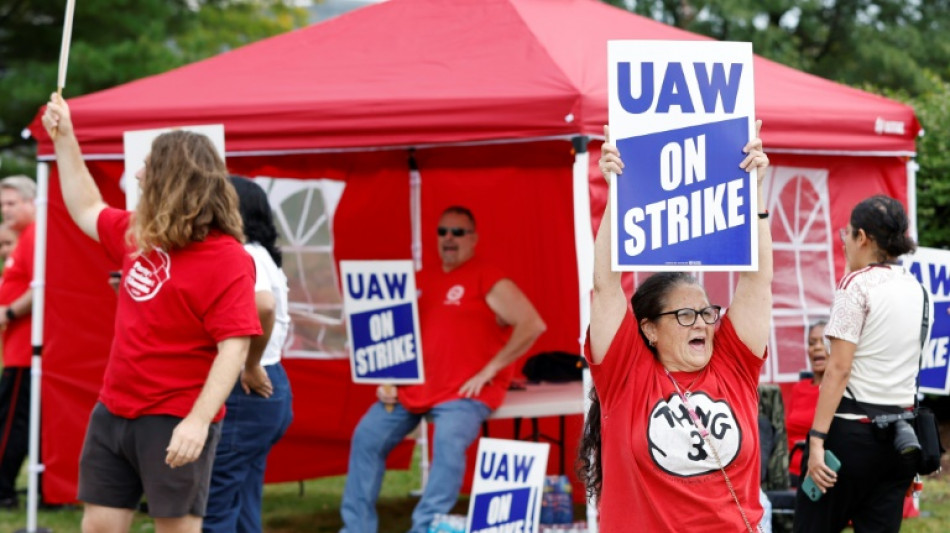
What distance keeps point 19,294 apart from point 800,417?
14.9 feet

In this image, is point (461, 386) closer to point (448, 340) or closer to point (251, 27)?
point (448, 340)

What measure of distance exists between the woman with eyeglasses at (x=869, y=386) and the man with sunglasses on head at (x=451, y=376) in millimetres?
2214

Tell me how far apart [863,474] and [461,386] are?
2.55m

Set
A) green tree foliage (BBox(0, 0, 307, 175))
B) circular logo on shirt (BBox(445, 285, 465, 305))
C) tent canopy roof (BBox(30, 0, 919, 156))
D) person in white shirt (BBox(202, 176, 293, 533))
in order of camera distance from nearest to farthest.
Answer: person in white shirt (BBox(202, 176, 293, 533)) < tent canopy roof (BBox(30, 0, 919, 156)) < circular logo on shirt (BBox(445, 285, 465, 305)) < green tree foliage (BBox(0, 0, 307, 175))

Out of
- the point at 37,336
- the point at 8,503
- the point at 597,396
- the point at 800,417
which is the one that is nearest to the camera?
the point at 597,396

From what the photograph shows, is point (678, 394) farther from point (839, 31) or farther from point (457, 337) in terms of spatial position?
point (839, 31)

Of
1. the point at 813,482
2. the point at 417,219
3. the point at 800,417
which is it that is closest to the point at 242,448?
the point at 813,482

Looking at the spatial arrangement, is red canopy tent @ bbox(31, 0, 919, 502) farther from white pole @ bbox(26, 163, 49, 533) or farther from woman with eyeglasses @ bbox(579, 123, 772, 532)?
woman with eyeglasses @ bbox(579, 123, 772, 532)

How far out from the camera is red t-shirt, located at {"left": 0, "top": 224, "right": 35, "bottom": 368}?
772cm

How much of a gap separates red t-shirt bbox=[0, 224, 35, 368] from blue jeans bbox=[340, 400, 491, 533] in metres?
2.28

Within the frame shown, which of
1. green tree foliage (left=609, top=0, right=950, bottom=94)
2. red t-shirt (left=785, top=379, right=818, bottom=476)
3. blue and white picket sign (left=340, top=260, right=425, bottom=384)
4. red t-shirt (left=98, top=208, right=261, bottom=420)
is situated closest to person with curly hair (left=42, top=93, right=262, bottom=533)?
red t-shirt (left=98, top=208, right=261, bottom=420)

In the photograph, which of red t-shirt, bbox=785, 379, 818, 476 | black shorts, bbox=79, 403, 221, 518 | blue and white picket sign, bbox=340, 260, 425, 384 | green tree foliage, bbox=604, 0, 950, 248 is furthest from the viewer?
green tree foliage, bbox=604, 0, 950, 248

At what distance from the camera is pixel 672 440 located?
10.8ft

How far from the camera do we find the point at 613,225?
3348 mm
